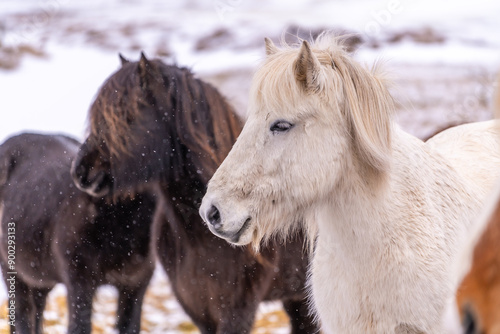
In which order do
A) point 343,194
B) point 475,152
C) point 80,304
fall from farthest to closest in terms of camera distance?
point 80,304, point 475,152, point 343,194

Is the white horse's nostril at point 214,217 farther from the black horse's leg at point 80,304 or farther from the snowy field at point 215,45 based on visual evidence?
the snowy field at point 215,45

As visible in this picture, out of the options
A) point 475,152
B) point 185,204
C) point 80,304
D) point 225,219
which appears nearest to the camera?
point 225,219

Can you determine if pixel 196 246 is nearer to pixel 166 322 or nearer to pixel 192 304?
pixel 192 304

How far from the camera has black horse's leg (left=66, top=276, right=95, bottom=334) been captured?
3.52 metres

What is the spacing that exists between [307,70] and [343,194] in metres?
0.50

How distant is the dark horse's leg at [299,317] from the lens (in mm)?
3816

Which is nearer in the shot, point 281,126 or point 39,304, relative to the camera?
point 281,126

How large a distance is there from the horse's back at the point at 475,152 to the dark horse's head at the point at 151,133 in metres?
1.19

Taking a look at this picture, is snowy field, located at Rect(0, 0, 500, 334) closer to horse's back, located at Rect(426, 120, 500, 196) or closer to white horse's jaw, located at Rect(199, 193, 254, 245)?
horse's back, located at Rect(426, 120, 500, 196)

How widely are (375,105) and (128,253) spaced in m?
2.10

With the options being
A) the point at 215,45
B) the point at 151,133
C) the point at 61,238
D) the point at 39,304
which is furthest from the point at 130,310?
the point at 215,45

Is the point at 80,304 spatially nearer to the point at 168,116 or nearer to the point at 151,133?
the point at 151,133

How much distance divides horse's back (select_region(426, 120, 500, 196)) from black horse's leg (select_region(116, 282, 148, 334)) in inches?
86.6

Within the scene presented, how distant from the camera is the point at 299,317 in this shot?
12.7 feet
